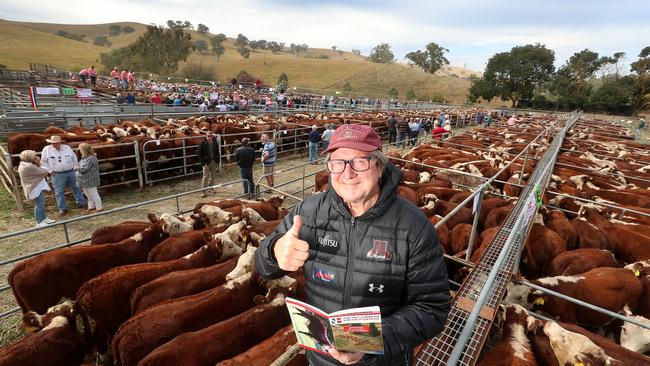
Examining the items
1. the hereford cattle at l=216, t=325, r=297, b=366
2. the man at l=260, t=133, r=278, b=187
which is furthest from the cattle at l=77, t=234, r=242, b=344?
the man at l=260, t=133, r=278, b=187

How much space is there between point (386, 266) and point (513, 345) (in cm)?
234

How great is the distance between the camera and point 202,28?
154 m

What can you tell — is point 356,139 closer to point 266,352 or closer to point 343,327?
point 343,327

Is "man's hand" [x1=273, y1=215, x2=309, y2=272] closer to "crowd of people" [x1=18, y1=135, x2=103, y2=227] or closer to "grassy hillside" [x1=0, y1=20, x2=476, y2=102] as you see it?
"crowd of people" [x1=18, y1=135, x2=103, y2=227]

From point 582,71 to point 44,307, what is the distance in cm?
7407

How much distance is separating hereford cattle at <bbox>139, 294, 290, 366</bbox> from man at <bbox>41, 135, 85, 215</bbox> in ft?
22.2

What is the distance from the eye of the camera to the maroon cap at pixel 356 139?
5.73 ft

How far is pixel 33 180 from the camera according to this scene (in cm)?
691

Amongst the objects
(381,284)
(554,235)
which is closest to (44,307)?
(381,284)

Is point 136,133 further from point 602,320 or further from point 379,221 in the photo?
point 602,320

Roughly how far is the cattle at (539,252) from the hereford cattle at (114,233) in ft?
21.0

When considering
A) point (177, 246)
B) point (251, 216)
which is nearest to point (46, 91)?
point (251, 216)

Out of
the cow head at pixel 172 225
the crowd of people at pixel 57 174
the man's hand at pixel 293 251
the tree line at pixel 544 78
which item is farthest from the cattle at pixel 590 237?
the tree line at pixel 544 78

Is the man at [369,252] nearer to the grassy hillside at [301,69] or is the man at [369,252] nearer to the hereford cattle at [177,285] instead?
the hereford cattle at [177,285]
